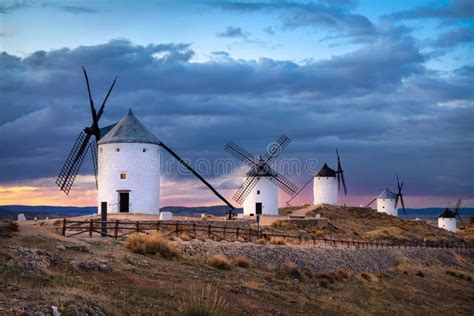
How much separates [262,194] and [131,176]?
78.2 feet

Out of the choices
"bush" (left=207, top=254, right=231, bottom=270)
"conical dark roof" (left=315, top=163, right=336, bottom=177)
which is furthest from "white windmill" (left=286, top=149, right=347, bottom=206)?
"bush" (left=207, top=254, right=231, bottom=270)

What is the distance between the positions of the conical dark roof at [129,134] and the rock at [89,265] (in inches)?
1032

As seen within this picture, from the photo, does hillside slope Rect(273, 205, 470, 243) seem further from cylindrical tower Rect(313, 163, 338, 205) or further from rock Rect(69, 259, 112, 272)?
rock Rect(69, 259, 112, 272)

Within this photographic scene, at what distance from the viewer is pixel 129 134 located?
47.2 m

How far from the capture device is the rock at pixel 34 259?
61.4 feet

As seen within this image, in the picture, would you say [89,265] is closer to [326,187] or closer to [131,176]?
[131,176]

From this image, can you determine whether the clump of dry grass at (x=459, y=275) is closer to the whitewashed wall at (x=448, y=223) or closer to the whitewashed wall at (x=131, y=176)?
the whitewashed wall at (x=131, y=176)

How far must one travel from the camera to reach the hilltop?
54.6ft

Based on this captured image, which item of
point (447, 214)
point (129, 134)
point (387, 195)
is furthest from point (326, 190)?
point (129, 134)

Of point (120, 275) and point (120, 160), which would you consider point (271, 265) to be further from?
point (120, 160)

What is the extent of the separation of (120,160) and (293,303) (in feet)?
88.5

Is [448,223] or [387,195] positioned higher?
[387,195]

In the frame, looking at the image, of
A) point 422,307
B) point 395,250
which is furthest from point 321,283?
point 395,250

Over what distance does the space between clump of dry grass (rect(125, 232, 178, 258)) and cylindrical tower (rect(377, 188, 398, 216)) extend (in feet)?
257
